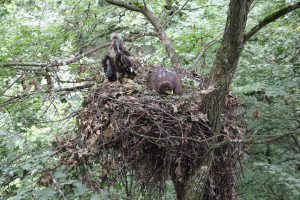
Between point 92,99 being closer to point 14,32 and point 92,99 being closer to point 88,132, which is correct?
point 88,132

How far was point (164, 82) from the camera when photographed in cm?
355

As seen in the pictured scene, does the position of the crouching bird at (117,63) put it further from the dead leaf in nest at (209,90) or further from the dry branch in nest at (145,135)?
the dead leaf in nest at (209,90)

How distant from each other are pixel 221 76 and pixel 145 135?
32.2 inches

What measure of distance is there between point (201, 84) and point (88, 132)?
4.58 feet

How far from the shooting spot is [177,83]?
3711 millimetres

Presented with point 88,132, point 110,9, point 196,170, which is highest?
point 110,9

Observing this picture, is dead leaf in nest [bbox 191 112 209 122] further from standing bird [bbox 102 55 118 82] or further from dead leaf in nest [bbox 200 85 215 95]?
standing bird [bbox 102 55 118 82]

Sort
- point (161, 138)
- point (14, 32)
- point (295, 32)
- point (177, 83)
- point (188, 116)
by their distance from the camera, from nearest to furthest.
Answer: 1. point (161, 138)
2. point (188, 116)
3. point (177, 83)
4. point (295, 32)
5. point (14, 32)

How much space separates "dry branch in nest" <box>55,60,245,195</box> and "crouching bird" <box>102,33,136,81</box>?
0.63 meters

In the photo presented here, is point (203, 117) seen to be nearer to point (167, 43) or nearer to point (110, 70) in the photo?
point (110, 70)

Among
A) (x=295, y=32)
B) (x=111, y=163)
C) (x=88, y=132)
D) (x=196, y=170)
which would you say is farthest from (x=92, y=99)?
(x=295, y=32)

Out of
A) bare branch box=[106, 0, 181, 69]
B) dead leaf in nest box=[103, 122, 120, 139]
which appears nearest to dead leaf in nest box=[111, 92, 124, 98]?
dead leaf in nest box=[103, 122, 120, 139]

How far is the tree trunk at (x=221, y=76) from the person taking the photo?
2809 millimetres

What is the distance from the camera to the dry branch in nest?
304 centimetres
